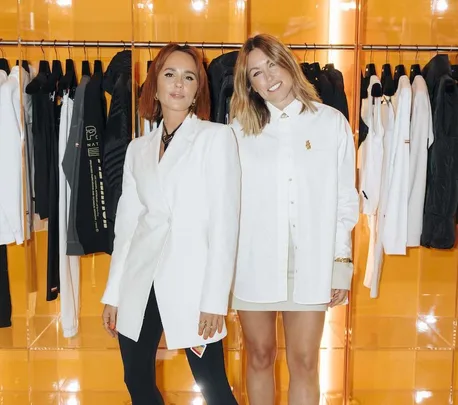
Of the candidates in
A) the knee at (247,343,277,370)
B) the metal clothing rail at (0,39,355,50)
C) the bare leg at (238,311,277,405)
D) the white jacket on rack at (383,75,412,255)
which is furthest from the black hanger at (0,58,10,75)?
the white jacket on rack at (383,75,412,255)

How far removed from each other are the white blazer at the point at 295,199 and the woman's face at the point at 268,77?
0.07 m

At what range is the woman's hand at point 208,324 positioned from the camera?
2.01 metres

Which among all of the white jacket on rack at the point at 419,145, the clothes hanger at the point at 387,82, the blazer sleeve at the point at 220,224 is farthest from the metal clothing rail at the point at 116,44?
the blazer sleeve at the point at 220,224

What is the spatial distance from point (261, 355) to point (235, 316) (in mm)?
894

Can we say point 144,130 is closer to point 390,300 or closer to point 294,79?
Answer: point 294,79

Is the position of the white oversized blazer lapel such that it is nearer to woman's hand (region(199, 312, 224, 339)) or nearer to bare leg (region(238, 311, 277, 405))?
woman's hand (region(199, 312, 224, 339))

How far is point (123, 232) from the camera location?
2238mm

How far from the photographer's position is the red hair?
2.15 metres

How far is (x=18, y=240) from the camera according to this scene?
3035mm

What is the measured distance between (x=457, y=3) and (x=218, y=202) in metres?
2.04

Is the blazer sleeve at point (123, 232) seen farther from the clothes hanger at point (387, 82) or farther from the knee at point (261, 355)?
the clothes hanger at point (387, 82)

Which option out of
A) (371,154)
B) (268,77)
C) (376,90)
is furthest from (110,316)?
(376,90)

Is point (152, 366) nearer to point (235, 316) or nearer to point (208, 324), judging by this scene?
point (208, 324)

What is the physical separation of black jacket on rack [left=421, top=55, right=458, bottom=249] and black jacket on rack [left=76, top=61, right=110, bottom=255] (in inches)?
66.1
